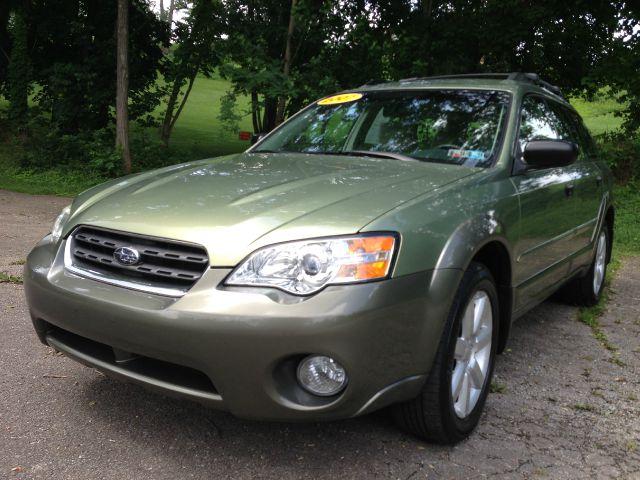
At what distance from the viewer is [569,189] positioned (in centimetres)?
396

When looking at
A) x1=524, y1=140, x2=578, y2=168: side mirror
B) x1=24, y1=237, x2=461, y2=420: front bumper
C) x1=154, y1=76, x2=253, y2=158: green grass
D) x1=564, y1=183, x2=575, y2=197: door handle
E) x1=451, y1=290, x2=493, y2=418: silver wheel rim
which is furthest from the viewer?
x1=154, y1=76, x2=253, y2=158: green grass

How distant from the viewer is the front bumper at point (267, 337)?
2.20 metres

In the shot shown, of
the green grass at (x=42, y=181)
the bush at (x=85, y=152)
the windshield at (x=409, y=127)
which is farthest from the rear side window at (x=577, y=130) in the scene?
the bush at (x=85, y=152)

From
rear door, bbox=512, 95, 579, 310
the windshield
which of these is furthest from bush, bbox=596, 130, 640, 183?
the windshield

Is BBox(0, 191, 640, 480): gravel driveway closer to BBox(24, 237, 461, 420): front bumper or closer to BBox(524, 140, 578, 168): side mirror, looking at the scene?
BBox(24, 237, 461, 420): front bumper

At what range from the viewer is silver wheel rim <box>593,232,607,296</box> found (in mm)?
5227

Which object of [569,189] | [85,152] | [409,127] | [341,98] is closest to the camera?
[409,127]

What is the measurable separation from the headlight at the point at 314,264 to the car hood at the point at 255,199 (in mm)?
43

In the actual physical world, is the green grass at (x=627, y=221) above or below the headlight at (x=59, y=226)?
below

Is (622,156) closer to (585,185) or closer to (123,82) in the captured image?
(585,185)

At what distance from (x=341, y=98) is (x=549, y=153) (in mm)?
1511

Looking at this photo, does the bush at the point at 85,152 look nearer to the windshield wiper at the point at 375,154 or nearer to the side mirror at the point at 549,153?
the windshield wiper at the point at 375,154

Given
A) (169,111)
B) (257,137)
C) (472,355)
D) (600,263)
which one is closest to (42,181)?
(169,111)

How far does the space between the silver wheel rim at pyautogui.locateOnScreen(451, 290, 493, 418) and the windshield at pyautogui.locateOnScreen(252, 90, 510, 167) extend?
0.80m
